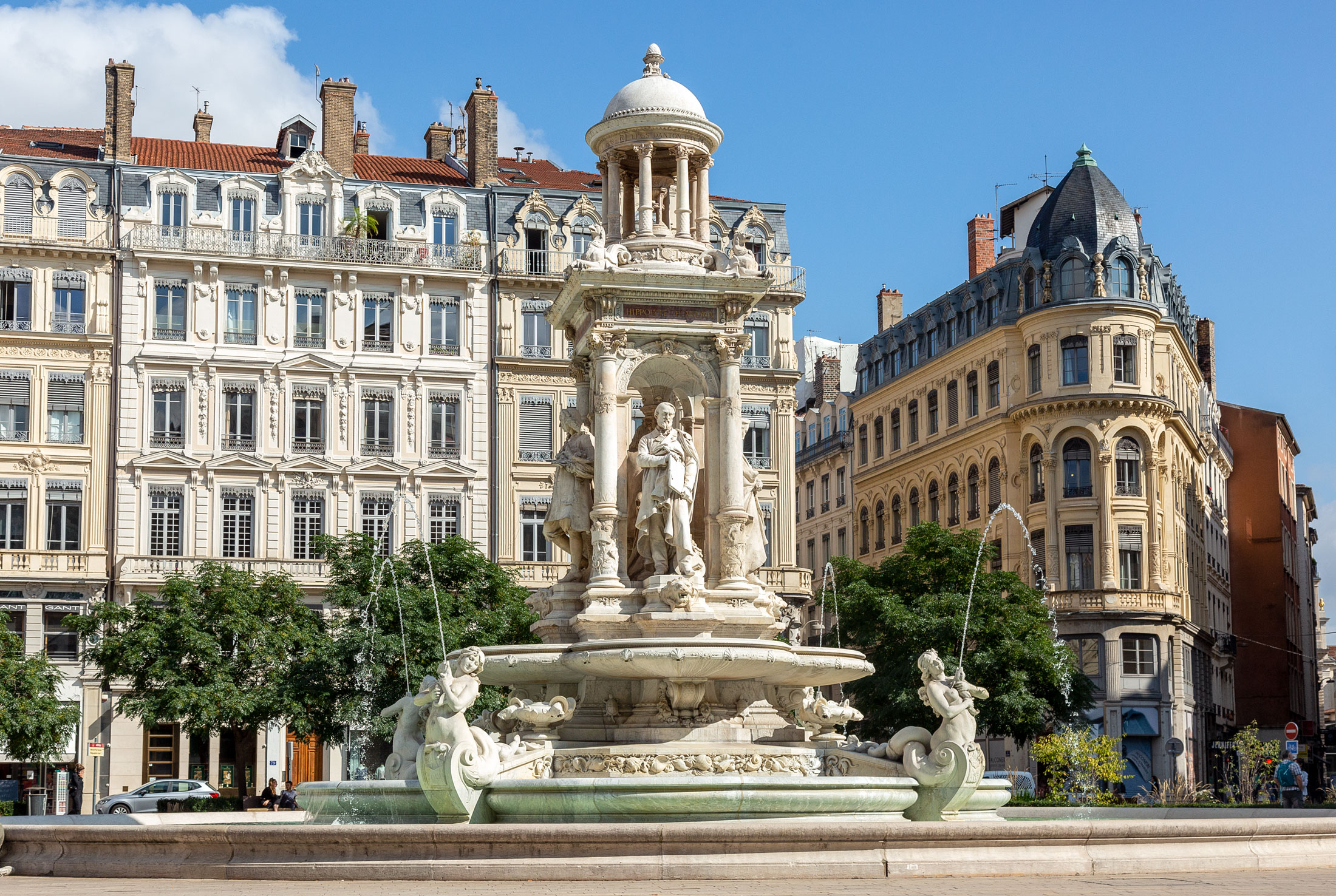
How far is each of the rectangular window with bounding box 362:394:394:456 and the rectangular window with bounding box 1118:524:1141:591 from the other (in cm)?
2755

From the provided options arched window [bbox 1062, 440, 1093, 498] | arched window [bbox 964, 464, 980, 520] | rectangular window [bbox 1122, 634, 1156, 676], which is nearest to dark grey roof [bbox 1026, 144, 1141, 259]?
arched window [bbox 1062, 440, 1093, 498]

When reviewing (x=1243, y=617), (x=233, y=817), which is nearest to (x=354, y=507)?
(x=233, y=817)

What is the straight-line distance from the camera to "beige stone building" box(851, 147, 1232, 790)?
6931 centimetres

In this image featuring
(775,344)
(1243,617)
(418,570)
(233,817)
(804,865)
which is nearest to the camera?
(804,865)

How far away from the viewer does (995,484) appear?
75.6 meters

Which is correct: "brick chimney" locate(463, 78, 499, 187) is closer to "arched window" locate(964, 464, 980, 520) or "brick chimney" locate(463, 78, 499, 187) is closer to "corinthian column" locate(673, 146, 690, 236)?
"arched window" locate(964, 464, 980, 520)

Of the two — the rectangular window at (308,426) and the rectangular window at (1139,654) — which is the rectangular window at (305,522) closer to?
the rectangular window at (308,426)

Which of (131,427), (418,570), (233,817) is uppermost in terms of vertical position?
(131,427)

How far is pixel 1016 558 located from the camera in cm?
7256

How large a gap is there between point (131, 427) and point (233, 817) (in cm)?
3947

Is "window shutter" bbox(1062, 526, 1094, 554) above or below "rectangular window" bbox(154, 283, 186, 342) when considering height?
below

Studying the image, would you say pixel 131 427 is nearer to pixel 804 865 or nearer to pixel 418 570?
pixel 418 570

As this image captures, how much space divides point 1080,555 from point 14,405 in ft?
126

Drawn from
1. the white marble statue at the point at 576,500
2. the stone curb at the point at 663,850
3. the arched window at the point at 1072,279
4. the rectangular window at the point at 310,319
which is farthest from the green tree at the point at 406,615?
the arched window at the point at 1072,279
